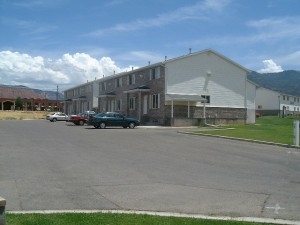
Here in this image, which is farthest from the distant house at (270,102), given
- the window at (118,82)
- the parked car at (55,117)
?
the parked car at (55,117)

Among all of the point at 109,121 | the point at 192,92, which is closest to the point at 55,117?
the point at 192,92

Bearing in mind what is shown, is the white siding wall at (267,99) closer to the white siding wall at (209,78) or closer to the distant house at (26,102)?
the white siding wall at (209,78)

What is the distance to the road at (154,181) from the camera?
843 centimetres

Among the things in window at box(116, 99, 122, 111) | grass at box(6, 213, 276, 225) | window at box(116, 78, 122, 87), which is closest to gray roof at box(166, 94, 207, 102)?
window at box(116, 99, 122, 111)

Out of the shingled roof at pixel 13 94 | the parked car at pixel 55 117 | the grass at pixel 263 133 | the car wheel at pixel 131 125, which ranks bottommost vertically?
the grass at pixel 263 133

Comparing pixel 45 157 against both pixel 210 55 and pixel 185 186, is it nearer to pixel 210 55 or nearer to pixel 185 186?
pixel 185 186

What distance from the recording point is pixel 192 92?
1806 inches

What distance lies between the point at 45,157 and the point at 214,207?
899cm

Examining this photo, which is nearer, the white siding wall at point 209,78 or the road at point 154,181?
the road at point 154,181

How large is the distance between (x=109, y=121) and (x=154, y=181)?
2844 cm

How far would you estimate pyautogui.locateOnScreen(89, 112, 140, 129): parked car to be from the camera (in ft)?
127

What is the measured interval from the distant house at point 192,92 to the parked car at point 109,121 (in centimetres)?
472

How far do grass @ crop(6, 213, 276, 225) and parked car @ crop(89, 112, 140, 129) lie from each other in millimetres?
31560

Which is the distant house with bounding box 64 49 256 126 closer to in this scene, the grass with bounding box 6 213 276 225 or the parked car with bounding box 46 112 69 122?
the parked car with bounding box 46 112 69 122
